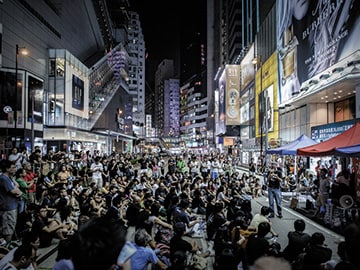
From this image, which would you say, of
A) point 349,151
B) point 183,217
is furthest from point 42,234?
point 349,151

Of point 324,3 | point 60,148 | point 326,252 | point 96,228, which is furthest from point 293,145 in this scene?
point 60,148

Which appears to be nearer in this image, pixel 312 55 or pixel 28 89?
pixel 312 55

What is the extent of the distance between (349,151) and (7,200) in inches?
348

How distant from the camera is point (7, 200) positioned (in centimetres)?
708

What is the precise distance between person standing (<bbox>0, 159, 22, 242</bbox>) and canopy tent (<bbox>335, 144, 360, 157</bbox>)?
847 cm

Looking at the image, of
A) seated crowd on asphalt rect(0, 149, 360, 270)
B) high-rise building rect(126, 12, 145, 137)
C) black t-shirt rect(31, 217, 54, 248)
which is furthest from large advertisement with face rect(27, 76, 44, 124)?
high-rise building rect(126, 12, 145, 137)

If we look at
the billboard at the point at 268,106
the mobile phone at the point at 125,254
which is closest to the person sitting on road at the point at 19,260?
the mobile phone at the point at 125,254

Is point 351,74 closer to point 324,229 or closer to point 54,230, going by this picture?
point 324,229

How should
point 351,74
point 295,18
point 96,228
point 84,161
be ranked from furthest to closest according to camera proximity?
1. point 295,18
2. point 84,161
3. point 351,74
4. point 96,228

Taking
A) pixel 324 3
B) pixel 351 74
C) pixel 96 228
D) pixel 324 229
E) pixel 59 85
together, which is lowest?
pixel 324 229

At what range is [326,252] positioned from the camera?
4578 millimetres

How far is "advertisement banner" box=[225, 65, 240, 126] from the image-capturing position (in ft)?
204

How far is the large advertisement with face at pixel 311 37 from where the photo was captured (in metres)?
18.8

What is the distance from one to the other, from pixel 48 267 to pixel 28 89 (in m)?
25.9
